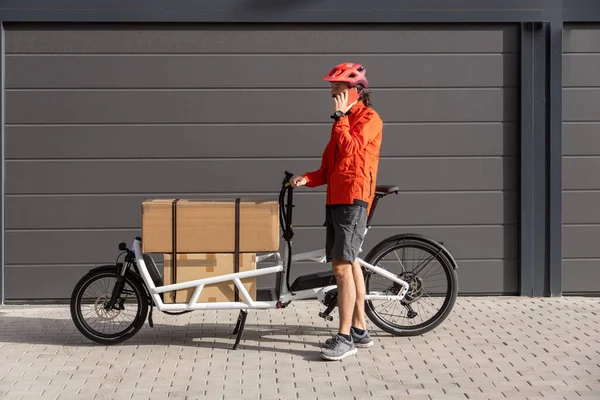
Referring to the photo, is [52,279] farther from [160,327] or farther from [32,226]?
[160,327]

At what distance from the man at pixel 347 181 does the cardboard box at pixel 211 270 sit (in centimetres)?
57

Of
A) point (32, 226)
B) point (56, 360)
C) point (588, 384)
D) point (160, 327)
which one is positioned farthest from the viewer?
point (32, 226)

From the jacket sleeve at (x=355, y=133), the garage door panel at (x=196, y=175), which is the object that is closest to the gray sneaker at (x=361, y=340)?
the jacket sleeve at (x=355, y=133)

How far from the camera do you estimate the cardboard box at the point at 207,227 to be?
7.43 metres

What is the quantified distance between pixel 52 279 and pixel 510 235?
390 cm

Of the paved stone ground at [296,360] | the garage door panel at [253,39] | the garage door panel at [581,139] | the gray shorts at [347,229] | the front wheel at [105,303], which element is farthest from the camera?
the garage door panel at [581,139]

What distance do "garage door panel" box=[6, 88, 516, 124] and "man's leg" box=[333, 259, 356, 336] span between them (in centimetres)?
235

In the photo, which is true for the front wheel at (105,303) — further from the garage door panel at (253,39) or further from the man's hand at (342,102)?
the garage door panel at (253,39)

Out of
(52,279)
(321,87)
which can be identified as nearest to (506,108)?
(321,87)

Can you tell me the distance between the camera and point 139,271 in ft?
24.9

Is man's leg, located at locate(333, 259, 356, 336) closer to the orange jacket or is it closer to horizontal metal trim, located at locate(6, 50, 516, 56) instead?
the orange jacket

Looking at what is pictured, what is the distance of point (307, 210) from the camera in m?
9.39

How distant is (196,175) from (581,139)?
3.30m

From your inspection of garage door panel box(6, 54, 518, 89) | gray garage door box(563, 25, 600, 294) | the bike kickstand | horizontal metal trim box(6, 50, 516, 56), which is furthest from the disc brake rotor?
gray garage door box(563, 25, 600, 294)
